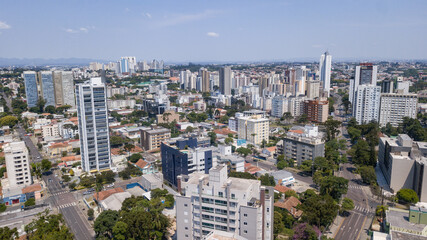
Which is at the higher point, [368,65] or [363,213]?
[368,65]

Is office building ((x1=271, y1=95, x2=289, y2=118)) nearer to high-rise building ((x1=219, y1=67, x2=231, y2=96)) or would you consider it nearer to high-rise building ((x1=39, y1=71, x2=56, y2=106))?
high-rise building ((x1=219, y1=67, x2=231, y2=96))

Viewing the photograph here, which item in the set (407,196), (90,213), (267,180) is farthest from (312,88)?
(90,213)

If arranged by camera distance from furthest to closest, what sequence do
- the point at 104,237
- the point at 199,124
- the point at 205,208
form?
1. the point at 199,124
2. the point at 104,237
3. the point at 205,208

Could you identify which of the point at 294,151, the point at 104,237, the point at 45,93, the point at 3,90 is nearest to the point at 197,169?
the point at 104,237

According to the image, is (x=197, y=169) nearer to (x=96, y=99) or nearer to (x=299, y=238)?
(x=299, y=238)

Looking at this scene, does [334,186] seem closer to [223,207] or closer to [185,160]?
[185,160]
